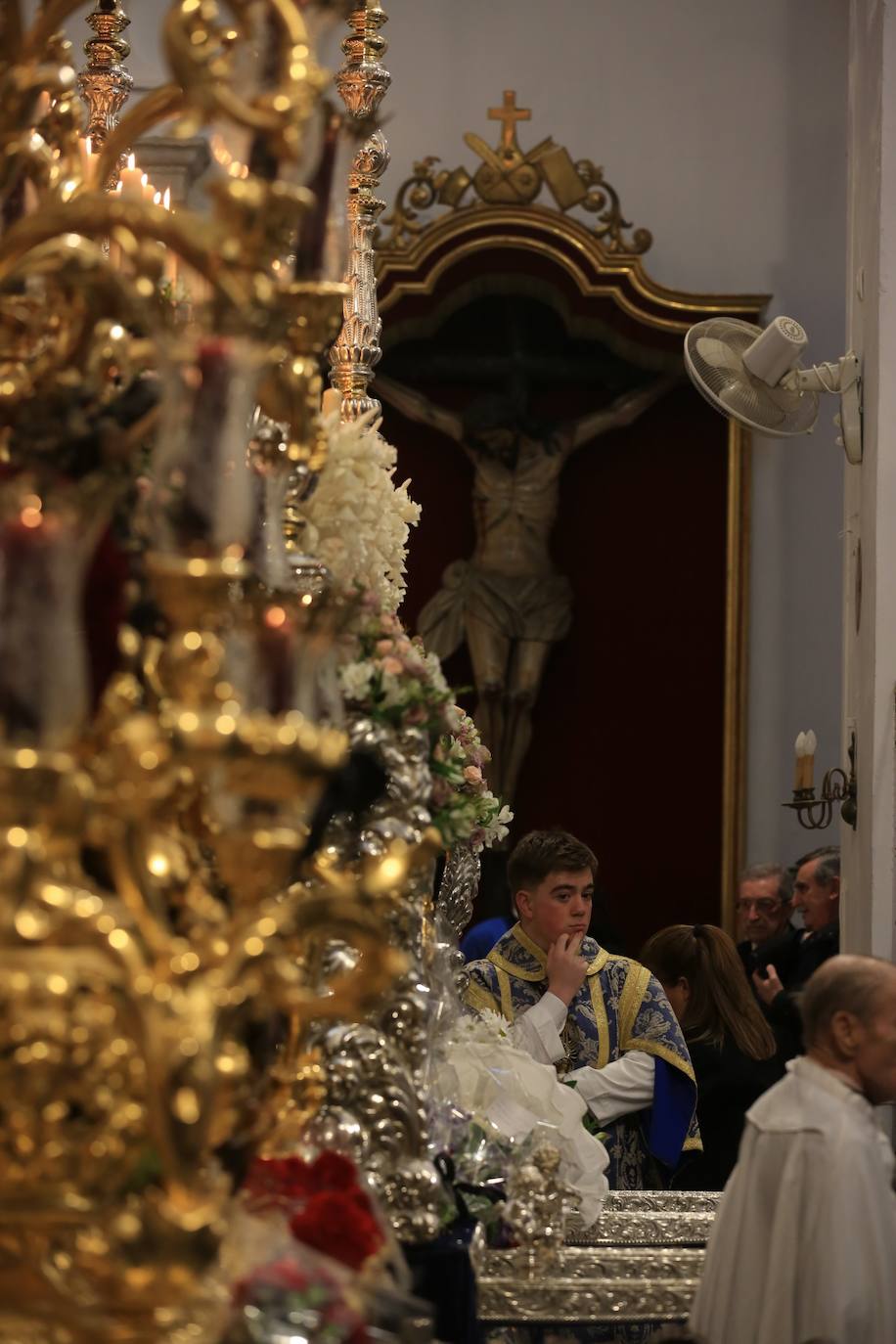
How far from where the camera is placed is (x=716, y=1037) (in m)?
5.89

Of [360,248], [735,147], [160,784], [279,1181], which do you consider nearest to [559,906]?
[360,248]

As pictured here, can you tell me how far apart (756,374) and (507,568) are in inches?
151

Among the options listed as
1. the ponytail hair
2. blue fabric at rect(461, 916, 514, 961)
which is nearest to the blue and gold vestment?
the ponytail hair

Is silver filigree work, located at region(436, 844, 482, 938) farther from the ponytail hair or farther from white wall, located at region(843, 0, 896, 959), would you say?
white wall, located at region(843, 0, 896, 959)

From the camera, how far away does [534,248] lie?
1138 centimetres

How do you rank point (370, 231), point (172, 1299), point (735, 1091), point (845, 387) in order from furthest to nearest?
point (845, 387)
point (735, 1091)
point (370, 231)
point (172, 1299)

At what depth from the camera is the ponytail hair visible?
19.4 feet

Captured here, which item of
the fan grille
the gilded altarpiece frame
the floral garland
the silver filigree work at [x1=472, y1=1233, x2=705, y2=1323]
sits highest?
the gilded altarpiece frame

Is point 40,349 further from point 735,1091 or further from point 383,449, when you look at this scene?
point 735,1091

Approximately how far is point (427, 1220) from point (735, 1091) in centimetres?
237

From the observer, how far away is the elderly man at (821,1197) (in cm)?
347

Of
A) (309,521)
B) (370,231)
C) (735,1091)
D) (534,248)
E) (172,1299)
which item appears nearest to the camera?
(172,1299)

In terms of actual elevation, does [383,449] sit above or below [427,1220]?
above

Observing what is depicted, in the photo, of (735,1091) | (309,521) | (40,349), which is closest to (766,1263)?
(309,521)
